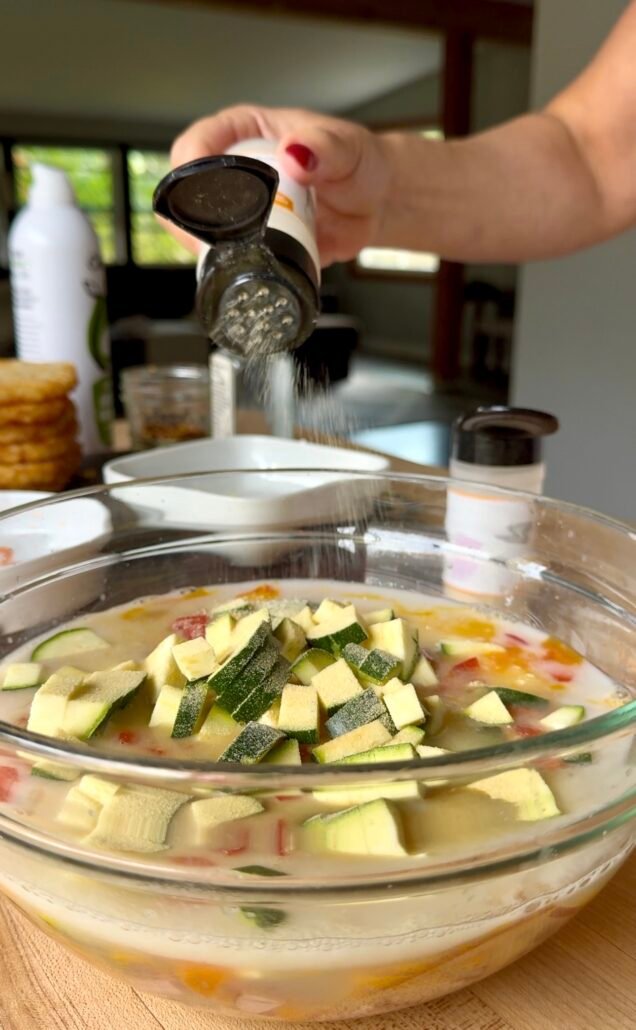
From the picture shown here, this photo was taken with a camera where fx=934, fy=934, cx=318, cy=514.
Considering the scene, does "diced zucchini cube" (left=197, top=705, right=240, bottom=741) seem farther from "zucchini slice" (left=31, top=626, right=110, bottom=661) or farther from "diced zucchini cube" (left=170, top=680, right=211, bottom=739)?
"zucchini slice" (left=31, top=626, right=110, bottom=661)

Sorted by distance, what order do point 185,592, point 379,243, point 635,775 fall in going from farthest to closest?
point 379,243, point 185,592, point 635,775

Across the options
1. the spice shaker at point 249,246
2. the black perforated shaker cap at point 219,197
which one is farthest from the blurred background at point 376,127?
the black perforated shaker cap at point 219,197

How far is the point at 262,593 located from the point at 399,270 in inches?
466

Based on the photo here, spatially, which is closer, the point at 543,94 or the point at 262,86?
the point at 543,94

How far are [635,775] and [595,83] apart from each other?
4.64 ft

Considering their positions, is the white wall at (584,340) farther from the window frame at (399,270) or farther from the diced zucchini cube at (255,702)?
the window frame at (399,270)

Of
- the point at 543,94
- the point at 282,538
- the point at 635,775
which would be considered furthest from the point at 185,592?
the point at 543,94

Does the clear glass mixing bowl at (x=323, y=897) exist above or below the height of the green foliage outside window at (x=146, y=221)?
below

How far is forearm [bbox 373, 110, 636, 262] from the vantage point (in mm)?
1410

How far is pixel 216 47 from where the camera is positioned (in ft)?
30.5

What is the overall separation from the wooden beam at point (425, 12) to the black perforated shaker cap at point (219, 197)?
5.93m

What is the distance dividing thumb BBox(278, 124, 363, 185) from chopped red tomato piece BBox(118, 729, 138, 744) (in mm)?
501

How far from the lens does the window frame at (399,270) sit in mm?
10930

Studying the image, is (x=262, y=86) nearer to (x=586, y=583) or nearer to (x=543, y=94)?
(x=543, y=94)
